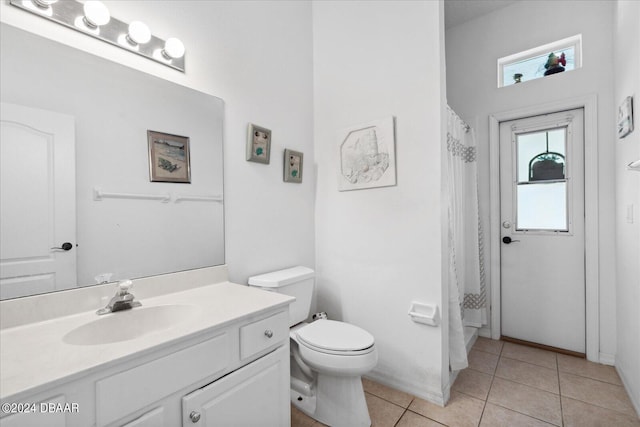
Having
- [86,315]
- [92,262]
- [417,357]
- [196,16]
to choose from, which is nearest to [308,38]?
[196,16]

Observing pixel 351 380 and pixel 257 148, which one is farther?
pixel 257 148

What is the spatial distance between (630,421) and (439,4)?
2622 millimetres

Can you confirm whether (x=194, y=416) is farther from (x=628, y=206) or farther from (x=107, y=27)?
(x=628, y=206)

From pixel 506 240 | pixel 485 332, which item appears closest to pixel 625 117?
pixel 506 240

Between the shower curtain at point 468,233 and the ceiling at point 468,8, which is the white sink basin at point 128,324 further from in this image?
the ceiling at point 468,8

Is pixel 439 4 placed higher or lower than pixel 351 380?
higher

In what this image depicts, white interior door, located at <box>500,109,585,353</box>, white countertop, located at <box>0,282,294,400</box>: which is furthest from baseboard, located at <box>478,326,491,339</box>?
white countertop, located at <box>0,282,294,400</box>

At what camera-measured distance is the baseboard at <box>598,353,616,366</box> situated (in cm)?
223

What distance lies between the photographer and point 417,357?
1.87m

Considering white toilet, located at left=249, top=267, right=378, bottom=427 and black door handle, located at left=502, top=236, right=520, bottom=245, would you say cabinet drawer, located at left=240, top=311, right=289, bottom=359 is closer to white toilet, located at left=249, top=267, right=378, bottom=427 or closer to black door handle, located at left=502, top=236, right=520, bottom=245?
white toilet, located at left=249, top=267, right=378, bottom=427

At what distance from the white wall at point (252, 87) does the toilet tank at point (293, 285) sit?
0.35ft

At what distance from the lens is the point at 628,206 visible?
1.83 meters

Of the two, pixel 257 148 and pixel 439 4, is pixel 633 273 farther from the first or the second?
pixel 257 148

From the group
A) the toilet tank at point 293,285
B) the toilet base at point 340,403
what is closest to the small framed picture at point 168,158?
the toilet tank at point 293,285
